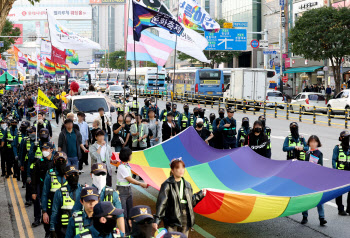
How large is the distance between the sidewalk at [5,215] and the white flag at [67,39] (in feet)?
34.2

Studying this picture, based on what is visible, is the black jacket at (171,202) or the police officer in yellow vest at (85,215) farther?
the black jacket at (171,202)

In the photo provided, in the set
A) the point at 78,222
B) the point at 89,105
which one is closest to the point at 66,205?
the point at 78,222

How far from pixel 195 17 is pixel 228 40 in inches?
878

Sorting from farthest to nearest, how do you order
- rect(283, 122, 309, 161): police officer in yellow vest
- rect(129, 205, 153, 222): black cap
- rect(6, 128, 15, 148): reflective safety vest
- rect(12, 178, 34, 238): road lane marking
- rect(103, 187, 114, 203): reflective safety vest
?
rect(6, 128, 15, 148): reflective safety vest → rect(283, 122, 309, 161): police officer in yellow vest → rect(12, 178, 34, 238): road lane marking → rect(103, 187, 114, 203): reflective safety vest → rect(129, 205, 153, 222): black cap

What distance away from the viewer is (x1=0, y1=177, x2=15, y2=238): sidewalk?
10.2 meters

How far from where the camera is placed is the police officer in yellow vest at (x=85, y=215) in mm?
5477

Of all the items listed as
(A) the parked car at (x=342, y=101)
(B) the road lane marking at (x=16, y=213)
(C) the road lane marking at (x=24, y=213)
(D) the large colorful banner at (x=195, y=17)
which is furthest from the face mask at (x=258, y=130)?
(A) the parked car at (x=342, y=101)

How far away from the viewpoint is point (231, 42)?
1950 inches

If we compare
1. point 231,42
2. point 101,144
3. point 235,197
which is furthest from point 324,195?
point 231,42

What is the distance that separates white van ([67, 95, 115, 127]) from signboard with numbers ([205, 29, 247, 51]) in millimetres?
26968

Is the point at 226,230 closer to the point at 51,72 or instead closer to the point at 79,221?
the point at 79,221

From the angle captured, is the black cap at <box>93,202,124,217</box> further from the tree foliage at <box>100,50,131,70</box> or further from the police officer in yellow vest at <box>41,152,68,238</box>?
the tree foliage at <box>100,50,131,70</box>

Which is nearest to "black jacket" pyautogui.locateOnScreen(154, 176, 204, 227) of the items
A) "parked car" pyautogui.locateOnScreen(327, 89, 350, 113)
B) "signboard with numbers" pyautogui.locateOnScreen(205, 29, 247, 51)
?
"parked car" pyautogui.locateOnScreen(327, 89, 350, 113)

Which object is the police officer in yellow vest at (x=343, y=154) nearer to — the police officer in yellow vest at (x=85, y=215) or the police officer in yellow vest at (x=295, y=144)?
the police officer in yellow vest at (x=295, y=144)
